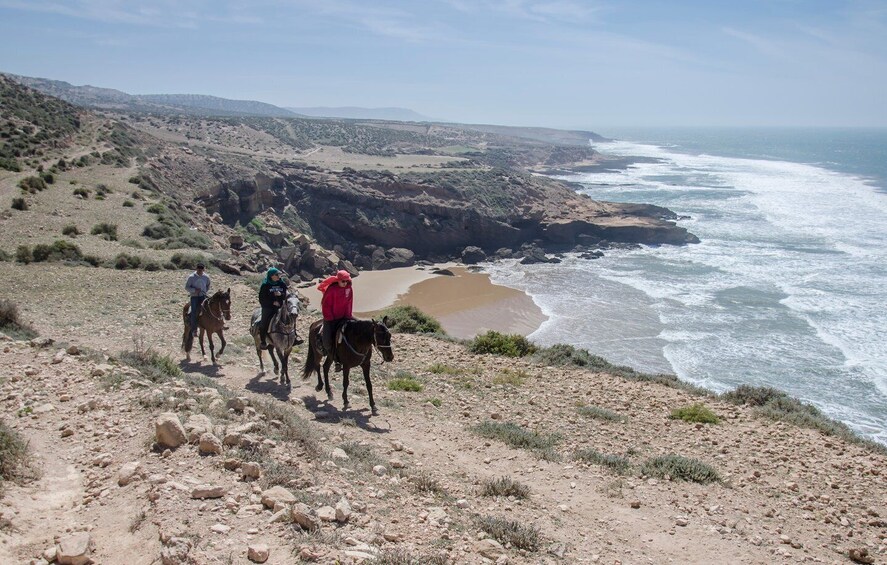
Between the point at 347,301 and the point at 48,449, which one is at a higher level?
the point at 347,301

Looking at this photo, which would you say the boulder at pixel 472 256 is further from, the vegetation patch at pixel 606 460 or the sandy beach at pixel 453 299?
the vegetation patch at pixel 606 460

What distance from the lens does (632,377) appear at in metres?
14.7

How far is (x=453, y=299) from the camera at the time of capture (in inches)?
1555

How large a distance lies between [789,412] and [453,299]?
27766 mm

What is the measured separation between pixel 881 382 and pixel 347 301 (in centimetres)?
2322

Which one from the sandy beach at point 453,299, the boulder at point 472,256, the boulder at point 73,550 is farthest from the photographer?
the boulder at point 472,256

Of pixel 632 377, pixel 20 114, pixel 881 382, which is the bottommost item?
pixel 881 382

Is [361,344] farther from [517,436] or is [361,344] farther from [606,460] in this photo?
[606,460]

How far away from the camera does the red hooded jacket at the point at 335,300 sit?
35.1 feet

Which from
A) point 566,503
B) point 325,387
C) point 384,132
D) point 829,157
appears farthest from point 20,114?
point 829,157

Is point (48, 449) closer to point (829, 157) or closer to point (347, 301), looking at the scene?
point (347, 301)

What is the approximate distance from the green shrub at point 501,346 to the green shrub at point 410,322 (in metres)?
3.06

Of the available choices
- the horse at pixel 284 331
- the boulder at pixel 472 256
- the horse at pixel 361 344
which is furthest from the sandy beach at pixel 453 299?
the horse at pixel 361 344

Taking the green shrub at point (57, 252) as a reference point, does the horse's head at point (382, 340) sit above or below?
above
